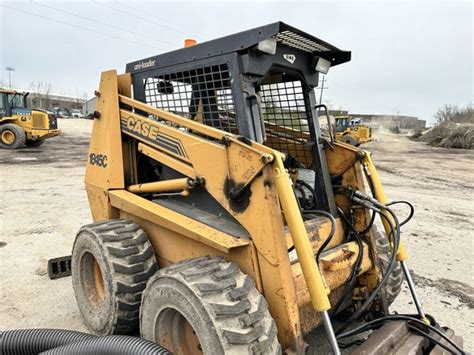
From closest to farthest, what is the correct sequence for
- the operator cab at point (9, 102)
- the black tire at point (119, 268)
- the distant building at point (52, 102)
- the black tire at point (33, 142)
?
the black tire at point (119, 268) → the operator cab at point (9, 102) → the black tire at point (33, 142) → the distant building at point (52, 102)

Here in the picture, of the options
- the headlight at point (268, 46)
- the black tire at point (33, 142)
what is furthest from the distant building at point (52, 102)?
the headlight at point (268, 46)

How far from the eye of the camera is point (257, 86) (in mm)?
2838

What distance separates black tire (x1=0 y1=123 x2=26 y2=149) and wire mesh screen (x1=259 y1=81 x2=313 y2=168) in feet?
58.1

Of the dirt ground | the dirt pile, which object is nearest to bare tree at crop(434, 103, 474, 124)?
the dirt pile

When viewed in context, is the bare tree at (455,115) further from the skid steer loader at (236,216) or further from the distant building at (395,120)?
the skid steer loader at (236,216)

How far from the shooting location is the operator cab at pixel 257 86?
253 centimetres

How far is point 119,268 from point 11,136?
1846cm

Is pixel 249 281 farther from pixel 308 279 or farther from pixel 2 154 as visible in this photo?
pixel 2 154

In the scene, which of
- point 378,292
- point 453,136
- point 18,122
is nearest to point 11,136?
point 18,122

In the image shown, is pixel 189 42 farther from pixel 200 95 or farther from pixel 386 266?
pixel 386 266

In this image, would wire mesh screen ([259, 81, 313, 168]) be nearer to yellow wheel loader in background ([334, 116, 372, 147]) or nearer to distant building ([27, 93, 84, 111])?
yellow wheel loader in background ([334, 116, 372, 147])

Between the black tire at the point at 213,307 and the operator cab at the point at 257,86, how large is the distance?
91cm

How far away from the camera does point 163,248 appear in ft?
9.53

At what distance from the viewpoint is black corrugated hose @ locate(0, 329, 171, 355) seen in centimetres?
228
